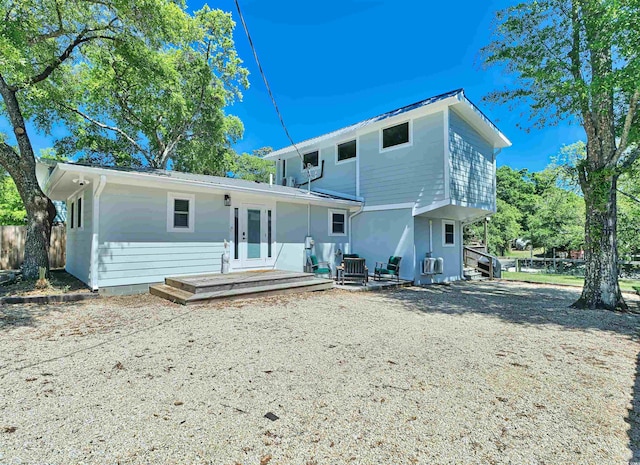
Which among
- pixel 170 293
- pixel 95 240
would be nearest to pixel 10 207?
pixel 95 240

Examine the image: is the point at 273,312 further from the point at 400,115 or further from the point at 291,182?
the point at 291,182

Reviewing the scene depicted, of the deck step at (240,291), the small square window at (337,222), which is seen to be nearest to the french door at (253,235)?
the deck step at (240,291)

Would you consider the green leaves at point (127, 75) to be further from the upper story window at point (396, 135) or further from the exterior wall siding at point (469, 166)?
the exterior wall siding at point (469, 166)

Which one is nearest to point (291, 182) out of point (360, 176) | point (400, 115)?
point (360, 176)

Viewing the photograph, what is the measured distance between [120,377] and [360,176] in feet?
32.6

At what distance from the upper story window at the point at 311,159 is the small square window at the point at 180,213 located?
21.6ft

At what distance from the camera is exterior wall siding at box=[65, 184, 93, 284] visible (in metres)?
7.71

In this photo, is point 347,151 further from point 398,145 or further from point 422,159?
point 422,159

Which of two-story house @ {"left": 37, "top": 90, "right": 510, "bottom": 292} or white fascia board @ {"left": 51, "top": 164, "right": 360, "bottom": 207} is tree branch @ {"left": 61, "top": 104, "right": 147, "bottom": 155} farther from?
white fascia board @ {"left": 51, "top": 164, "right": 360, "bottom": 207}

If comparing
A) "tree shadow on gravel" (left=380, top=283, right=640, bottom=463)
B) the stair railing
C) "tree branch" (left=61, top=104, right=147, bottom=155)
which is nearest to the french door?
"tree shadow on gravel" (left=380, top=283, right=640, bottom=463)

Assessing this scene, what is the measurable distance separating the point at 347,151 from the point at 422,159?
336 cm

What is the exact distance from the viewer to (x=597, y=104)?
677cm

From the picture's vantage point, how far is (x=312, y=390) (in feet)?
9.61

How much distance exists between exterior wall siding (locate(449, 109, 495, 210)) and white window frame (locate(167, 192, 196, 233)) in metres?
7.83
